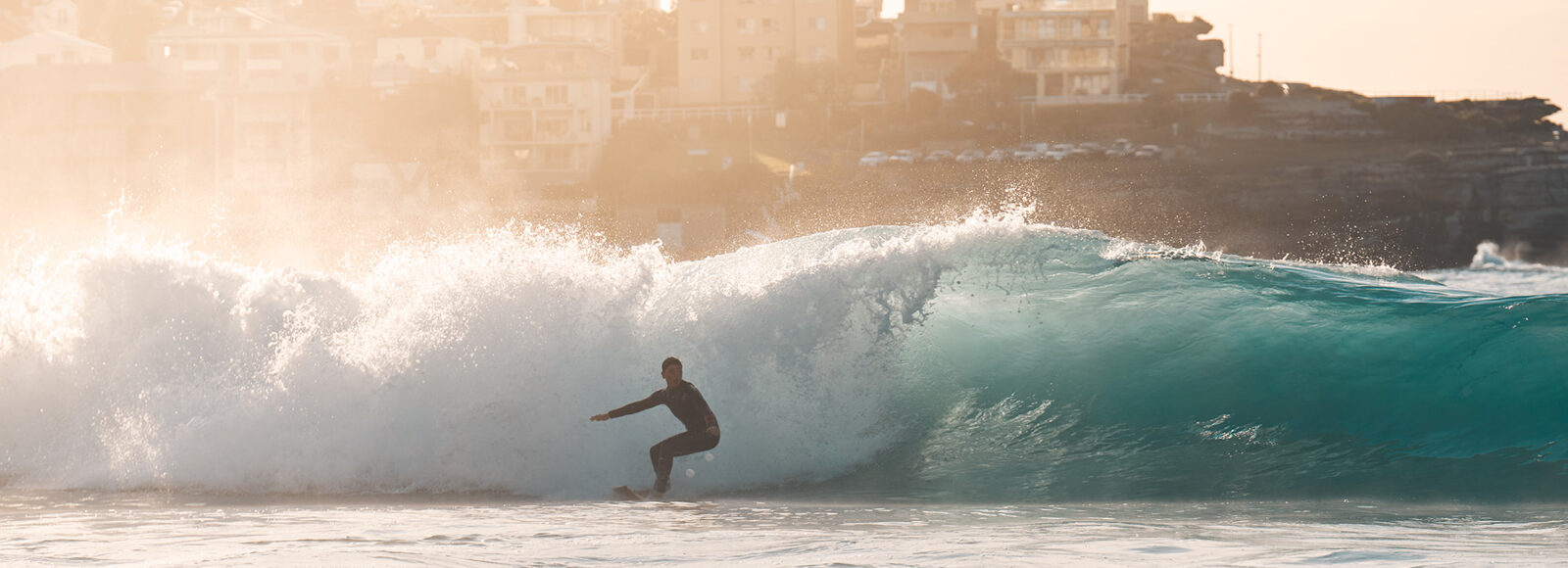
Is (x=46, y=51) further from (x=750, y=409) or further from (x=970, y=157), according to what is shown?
(x=750, y=409)

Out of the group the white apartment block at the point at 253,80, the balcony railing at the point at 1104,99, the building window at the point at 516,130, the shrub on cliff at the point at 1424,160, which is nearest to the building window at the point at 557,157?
the building window at the point at 516,130

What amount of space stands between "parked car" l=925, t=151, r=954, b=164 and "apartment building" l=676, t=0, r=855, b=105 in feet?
55.8

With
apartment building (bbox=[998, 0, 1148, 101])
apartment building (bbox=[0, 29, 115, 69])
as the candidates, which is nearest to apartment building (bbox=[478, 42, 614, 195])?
apartment building (bbox=[998, 0, 1148, 101])

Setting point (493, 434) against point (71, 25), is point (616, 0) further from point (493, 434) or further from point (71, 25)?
point (493, 434)

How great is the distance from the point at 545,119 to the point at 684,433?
58.2 m

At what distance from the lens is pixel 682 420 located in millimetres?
10750

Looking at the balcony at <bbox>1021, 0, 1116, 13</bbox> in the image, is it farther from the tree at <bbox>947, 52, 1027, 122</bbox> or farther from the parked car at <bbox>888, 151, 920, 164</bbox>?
the parked car at <bbox>888, 151, 920, 164</bbox>

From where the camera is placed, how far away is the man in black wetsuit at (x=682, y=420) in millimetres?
10672

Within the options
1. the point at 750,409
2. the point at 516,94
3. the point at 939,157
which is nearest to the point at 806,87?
the point at 939,157

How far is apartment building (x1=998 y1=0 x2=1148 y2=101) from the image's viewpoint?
77.1 meters

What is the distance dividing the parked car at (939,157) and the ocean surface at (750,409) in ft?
158

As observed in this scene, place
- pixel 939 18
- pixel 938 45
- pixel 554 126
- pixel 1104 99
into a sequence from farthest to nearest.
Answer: pixel 939 18, pixel 938 45, pixel 1104 99, pixel 554 126

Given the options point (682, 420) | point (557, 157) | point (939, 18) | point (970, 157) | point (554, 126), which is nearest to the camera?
point (682, 420)

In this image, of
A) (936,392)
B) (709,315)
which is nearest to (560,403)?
(709,315)
